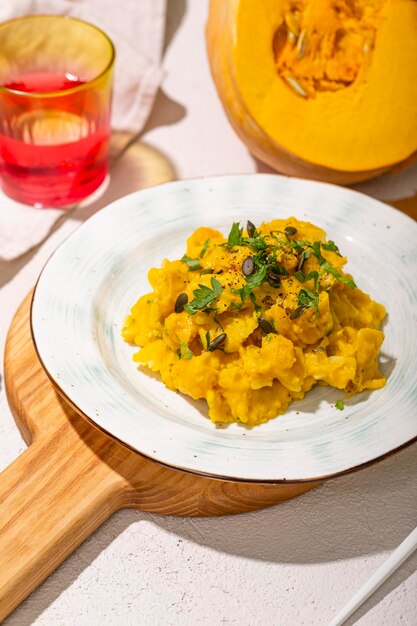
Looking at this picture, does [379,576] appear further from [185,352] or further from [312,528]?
[185,352]

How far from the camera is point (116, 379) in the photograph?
197 centimetres

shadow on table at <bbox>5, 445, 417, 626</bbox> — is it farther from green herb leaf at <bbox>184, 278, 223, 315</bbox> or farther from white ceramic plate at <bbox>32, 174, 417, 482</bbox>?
green herb leaf at <bbox>184, 278, 223, 315</bbox>

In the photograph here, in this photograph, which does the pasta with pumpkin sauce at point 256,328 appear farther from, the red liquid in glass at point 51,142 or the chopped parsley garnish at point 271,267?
the red liquid in glass at point 51,142

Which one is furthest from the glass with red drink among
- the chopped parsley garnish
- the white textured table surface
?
the white textured table surface

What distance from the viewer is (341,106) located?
8.51ft

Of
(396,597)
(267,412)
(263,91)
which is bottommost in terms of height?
(396,597)

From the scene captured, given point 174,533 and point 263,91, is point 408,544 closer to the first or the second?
point 174,533

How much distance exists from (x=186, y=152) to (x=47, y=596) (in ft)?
5.39

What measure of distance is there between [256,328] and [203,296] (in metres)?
0.14

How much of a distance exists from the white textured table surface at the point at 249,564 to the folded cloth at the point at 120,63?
2.21 feet

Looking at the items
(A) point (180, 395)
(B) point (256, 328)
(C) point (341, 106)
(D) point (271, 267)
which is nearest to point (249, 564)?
(A) point (180, 395)

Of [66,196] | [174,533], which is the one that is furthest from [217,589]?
[66,196]

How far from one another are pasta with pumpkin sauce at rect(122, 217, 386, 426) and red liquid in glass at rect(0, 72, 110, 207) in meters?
0.72

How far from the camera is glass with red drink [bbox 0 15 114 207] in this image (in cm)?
255
